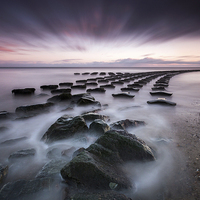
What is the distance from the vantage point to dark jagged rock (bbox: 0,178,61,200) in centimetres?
116

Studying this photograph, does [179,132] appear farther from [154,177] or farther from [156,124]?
[154,177]

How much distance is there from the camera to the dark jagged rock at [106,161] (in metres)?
1.24

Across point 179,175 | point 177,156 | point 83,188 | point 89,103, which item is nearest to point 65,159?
point 83,188

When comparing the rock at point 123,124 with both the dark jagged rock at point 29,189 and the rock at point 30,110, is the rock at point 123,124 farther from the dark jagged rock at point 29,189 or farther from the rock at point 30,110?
the rock at point 30,110

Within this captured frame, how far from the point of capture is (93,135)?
2.18 meters

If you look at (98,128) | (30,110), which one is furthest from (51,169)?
(30,110)

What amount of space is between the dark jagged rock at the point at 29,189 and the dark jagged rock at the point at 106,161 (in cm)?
14

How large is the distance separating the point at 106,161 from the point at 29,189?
80cm

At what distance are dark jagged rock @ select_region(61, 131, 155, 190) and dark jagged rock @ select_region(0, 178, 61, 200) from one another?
0.14 m

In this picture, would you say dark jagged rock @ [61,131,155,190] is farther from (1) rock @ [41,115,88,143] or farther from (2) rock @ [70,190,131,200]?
(1) rock @ [41,115,88,143]

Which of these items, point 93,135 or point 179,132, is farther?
point 179,132

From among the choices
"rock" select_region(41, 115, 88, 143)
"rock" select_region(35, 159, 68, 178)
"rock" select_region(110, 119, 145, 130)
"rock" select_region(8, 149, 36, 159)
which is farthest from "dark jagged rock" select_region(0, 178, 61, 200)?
"rock" select_region(110, 119, 145, 130)

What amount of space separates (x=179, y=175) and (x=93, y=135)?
127 centimetres

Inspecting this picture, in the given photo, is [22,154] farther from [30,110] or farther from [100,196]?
[30,110]
